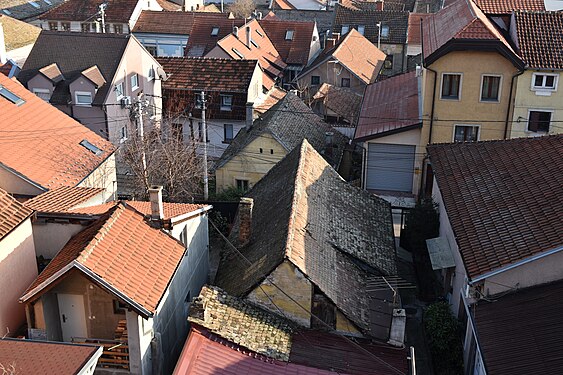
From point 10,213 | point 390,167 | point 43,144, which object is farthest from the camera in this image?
point 390,167

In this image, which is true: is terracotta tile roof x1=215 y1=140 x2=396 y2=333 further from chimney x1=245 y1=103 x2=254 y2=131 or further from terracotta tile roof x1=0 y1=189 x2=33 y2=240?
chimney x1=245 y1=103 x2=254 y2=131

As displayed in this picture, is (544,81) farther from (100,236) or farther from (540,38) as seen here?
(100,236)

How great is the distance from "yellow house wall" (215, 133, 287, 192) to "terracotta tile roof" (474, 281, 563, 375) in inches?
673

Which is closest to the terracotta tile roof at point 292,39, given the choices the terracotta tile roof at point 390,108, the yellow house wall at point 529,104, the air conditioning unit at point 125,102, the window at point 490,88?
the terracotta tile roof at point 390,108

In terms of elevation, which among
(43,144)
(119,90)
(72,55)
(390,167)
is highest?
Result: (72,55)

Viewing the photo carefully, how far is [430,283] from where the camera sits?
25.5 meters

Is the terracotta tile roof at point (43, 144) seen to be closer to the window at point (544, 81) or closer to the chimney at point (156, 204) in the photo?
the chimney at point (156, 204)

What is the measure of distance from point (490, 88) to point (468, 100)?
1.21 m

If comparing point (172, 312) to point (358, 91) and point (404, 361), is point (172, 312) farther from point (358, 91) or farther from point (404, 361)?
point (358, 91)

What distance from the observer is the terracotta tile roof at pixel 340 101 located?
4716cm

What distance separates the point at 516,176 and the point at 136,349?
46.3ft

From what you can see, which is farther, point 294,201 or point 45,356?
point 294,201

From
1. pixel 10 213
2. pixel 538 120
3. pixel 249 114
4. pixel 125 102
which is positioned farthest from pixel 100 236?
pixel 538 120

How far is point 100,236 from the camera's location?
17.6 m
